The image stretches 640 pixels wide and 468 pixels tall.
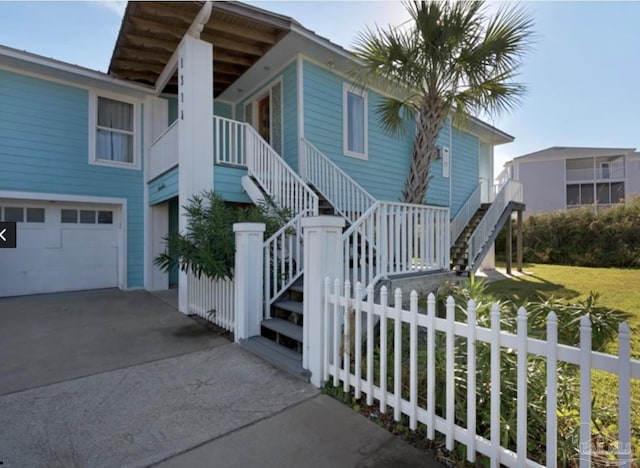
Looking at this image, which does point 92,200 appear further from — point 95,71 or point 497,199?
point 497,199

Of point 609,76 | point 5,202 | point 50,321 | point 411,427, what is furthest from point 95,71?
point 609,76

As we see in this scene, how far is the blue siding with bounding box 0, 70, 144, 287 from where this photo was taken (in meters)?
7.24

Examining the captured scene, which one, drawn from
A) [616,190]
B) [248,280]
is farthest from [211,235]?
[616,190]

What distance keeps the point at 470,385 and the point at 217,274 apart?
362cm

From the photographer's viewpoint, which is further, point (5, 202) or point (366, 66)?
point (5, 202)

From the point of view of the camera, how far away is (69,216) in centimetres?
827

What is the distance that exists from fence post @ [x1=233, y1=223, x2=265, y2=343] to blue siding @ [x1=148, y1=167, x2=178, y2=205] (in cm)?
332

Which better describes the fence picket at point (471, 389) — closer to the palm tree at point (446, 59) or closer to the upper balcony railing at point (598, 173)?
the palm tree at point (446, 59)

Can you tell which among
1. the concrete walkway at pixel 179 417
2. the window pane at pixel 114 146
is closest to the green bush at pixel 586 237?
the concrete walkway at pixel 179 417

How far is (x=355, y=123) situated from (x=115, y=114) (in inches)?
242

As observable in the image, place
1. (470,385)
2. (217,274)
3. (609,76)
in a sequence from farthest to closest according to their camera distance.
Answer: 1. (609,76)
2. (217,274)
3. (470,385)

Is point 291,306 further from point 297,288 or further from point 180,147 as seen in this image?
point 180,147

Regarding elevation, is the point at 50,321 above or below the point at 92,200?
below

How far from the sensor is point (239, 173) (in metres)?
6.78
